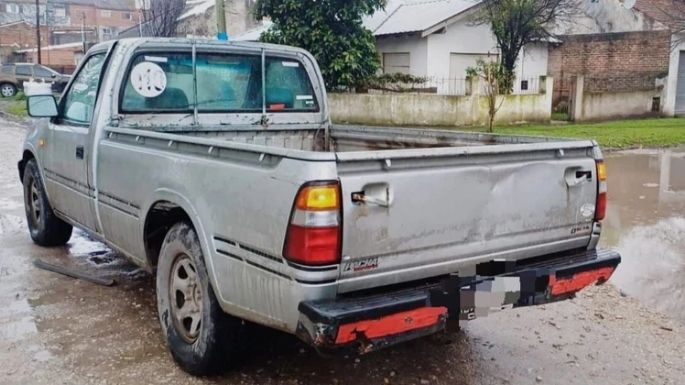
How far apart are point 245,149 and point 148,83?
6.79 feet

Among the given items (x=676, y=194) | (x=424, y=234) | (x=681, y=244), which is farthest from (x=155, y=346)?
(x=676, y=194)

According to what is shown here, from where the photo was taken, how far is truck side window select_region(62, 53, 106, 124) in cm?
490

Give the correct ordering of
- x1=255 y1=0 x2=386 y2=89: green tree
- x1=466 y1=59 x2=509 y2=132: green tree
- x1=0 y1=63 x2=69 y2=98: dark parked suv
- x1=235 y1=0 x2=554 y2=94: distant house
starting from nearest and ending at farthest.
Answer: x1=466 y1=59 x2=509 y2=132: green tree < x1=255 y1=0 x2=386 y2=89: green tree < x1=235 y1=0 x2=554 y2=94: distant house < x1=0 y1=63 x2=69 y2=98: dark parked suv

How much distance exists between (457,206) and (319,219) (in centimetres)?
76

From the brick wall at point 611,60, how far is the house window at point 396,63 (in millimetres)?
5715

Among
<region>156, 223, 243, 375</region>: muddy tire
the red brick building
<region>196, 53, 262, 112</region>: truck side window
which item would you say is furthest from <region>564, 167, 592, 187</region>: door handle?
the red brick building

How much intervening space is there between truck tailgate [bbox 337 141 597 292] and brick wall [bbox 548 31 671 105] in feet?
Answer: 65.2

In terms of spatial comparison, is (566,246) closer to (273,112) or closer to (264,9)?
(273,112)

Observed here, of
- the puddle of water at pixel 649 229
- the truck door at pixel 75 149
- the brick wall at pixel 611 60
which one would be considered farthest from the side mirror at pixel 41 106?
the brick wall at pixel 611 60

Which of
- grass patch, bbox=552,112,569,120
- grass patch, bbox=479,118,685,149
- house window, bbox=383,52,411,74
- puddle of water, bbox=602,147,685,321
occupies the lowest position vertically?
puddle of water, bbox=602,147,685,321

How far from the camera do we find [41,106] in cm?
521

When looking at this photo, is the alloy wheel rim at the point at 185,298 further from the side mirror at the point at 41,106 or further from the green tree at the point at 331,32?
the green tree at the point at 331,32

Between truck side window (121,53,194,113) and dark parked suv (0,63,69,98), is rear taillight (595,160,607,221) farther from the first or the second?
dark parked suv (0,63,69,98)

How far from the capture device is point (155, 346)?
403 centimetres
